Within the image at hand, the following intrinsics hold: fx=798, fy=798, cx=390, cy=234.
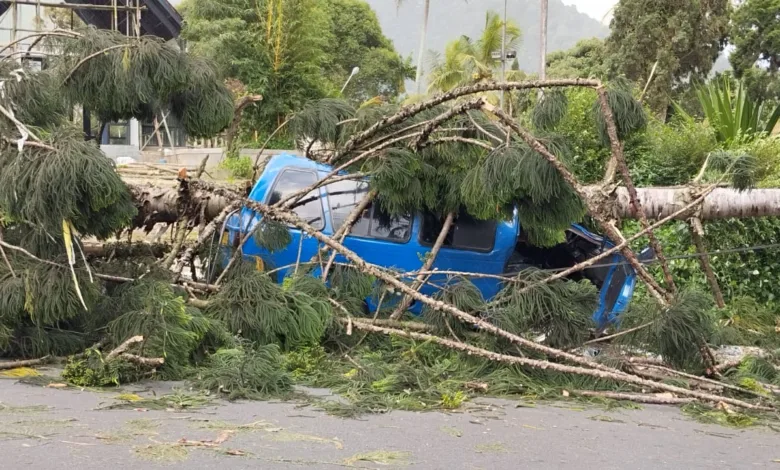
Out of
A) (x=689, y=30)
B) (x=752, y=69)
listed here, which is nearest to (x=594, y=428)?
(x=689, y=30)

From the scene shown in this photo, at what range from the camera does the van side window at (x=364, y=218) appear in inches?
305

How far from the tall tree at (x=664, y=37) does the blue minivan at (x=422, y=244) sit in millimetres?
23749

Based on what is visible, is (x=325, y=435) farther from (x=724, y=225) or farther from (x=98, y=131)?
(x=724, y=225)

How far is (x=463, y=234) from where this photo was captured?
7695mm

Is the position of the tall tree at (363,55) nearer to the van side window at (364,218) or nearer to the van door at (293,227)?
the van door at (293,227)

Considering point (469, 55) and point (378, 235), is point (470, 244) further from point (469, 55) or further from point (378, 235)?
point (469, 55)

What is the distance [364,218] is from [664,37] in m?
26.8

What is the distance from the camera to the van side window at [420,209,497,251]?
7.65 m

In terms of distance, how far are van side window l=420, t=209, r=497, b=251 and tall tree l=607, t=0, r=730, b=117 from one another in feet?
79.0

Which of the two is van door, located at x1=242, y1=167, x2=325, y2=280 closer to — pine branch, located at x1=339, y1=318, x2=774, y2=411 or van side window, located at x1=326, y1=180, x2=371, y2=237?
van side window, located at x1=326, y1=180, x2=371, y2=237

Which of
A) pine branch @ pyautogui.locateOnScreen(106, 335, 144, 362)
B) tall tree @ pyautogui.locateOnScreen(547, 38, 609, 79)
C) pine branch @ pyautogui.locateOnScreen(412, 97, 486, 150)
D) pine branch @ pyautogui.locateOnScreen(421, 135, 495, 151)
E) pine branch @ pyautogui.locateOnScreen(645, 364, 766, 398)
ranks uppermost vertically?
tall tree @ pyautogui.locateOnScreen(547, 38, 609, 79)

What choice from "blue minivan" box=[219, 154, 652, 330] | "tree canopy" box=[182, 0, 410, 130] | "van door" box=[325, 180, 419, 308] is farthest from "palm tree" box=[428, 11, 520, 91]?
"van door" box=[325, 180, 419, 308]

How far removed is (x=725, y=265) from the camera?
9977 mm

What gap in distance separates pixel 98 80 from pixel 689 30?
28.5 m
